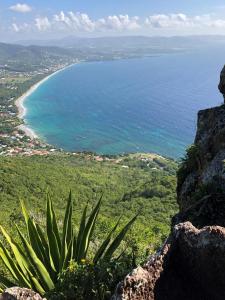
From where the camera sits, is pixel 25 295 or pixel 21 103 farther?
pixel 21 103

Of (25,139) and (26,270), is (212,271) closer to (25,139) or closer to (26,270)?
(26,270)

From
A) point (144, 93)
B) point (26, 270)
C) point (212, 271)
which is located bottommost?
point (144, 93)

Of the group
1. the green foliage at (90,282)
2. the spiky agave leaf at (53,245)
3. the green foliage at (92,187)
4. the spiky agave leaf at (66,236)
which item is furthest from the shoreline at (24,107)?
the green foliage at (90,282)

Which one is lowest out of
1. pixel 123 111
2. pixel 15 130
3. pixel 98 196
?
pixel 123 111

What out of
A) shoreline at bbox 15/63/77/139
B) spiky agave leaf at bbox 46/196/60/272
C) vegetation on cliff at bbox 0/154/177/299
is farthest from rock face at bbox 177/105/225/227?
shoreline at bbox 15/63/77/139

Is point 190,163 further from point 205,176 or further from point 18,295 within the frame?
point 18,295

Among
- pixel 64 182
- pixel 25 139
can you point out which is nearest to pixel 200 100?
pixel 25 139

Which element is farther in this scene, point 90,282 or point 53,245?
point 53,245

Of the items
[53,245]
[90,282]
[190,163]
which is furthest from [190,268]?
[190,163]
